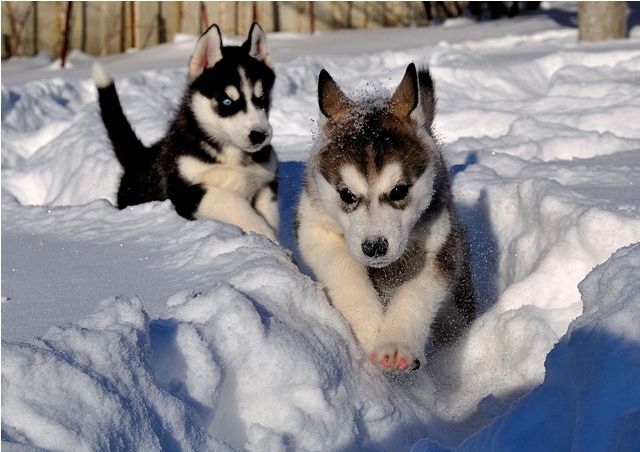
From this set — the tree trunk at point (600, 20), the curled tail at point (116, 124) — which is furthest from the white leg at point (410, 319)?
the tree trunk at point (600, 20)

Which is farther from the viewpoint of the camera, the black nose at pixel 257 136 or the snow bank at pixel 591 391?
the black nose at pixel 257 136

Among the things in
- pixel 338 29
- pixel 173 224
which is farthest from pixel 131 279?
pixel 338 29

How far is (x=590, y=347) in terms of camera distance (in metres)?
2.50

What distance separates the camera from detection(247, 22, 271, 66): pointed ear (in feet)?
18.8

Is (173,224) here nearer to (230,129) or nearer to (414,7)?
(230,129)

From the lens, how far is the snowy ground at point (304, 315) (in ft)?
7.93

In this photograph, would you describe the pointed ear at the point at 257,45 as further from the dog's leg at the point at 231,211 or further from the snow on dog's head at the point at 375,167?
the snow on dog's head at the point at 375,167

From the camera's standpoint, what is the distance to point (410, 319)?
12.4 feet

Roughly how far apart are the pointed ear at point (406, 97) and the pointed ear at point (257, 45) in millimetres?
1811

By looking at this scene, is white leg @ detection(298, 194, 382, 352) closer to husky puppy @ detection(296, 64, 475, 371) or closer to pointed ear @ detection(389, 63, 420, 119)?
husky puppy @ detection(296, 64, 475, 371)

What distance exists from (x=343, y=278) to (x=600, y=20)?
354 inches

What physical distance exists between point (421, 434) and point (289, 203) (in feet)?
9.76

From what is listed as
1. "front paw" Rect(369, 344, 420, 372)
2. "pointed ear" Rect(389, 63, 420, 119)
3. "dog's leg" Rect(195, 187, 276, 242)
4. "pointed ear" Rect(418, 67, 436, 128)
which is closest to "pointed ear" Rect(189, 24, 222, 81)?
"dog's leg" Rect(195, 187, 276, 242)

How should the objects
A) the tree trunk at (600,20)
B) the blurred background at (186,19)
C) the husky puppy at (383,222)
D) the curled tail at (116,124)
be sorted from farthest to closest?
the blurred background at (186,19) → the tree trunk at (600,20) → the curled tail at (116,124) → the husky puppy at (383,222)
